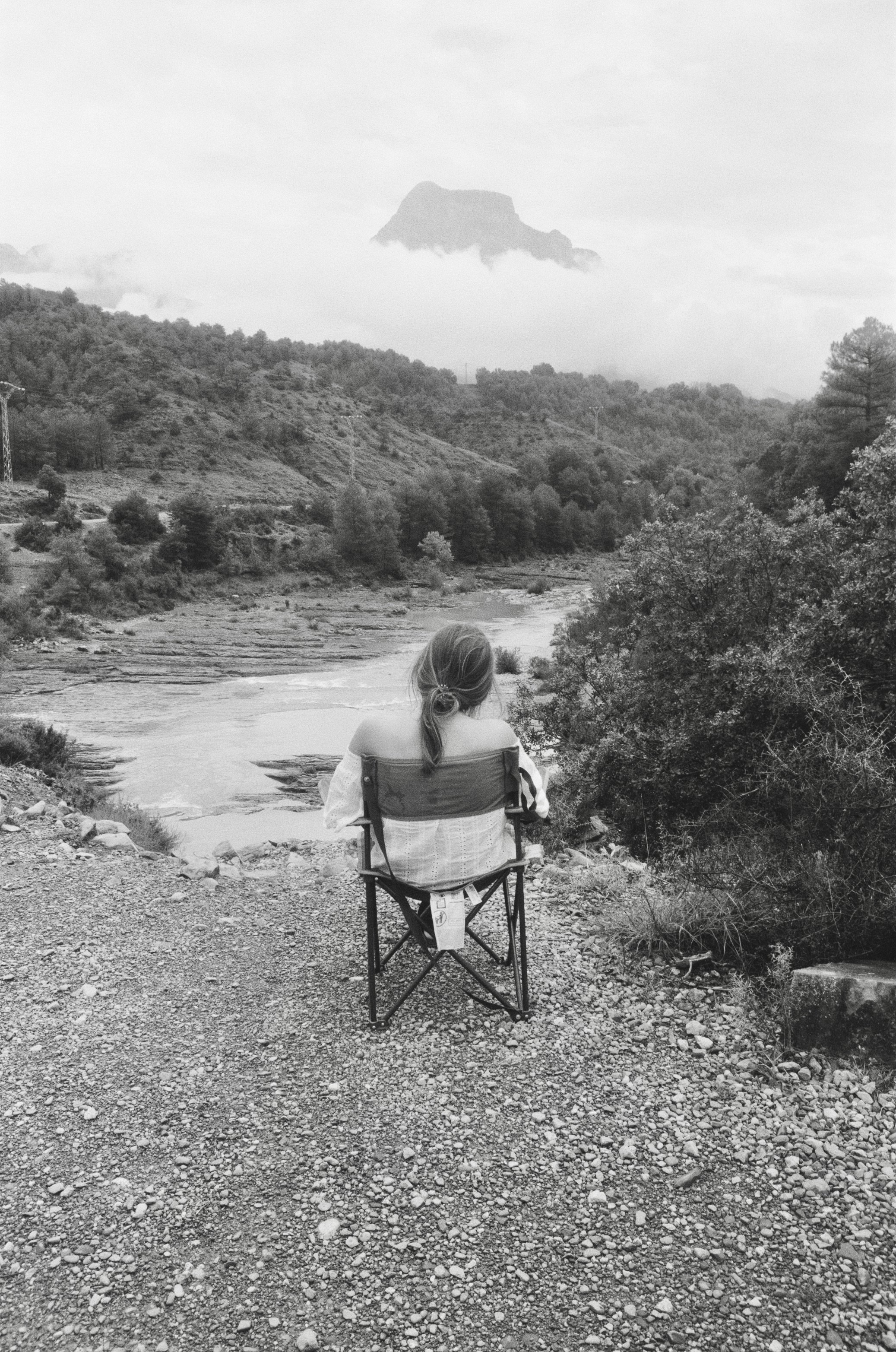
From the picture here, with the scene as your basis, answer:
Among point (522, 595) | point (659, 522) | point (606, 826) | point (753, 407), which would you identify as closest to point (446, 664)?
point (606, 826)

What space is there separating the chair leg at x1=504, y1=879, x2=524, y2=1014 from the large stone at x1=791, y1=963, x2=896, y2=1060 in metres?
1.18

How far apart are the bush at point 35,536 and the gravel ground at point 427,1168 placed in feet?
154

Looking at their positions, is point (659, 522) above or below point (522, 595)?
above

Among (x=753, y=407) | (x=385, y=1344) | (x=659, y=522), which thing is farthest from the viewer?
(x=753, y=407)

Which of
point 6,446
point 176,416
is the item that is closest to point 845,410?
point 6,446

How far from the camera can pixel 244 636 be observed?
39.7 metres

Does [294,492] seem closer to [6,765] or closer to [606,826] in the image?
[6,765]

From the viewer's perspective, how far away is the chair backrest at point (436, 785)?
3871 mm

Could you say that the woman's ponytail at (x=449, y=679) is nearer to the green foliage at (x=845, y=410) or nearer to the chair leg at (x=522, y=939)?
the chair leg at (x=522, y=939)

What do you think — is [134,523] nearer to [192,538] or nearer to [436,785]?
[192,538]

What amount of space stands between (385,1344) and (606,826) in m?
6.45

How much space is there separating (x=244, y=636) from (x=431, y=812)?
36943mm

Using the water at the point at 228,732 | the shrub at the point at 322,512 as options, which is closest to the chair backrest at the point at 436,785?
the water at the point at 228,732

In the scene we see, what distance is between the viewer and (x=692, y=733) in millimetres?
7832
